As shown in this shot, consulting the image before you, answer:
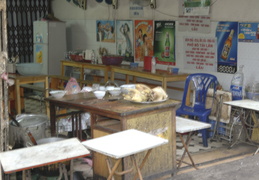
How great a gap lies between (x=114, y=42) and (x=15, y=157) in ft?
21.3

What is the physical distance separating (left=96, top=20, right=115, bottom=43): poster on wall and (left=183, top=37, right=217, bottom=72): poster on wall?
2.27m

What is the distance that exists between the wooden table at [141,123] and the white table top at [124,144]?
68 centimetres

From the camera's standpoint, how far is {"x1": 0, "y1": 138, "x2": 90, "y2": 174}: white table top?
315 centimetres

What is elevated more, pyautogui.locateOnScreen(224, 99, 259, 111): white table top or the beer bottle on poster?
the beer bottle on poster

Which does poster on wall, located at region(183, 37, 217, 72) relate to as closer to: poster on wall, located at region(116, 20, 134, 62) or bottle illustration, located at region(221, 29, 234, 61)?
bottle illustration, located at region(221, 29, 234, 61)

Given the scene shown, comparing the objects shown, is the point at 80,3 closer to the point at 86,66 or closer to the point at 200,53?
the point at 86,66

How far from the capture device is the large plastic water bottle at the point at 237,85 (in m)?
6.49

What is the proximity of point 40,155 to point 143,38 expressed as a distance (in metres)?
5.68

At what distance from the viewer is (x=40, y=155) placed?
3348mm

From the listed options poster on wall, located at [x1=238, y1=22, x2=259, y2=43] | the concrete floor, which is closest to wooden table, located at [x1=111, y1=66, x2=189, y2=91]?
the concrete floor

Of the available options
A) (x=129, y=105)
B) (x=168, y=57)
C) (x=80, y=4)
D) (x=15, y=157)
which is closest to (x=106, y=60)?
(x=168, y=57)

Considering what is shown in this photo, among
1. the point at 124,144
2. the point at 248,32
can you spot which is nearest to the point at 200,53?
the point at 248,32

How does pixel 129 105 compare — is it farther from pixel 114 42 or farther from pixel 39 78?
pixel 114 42

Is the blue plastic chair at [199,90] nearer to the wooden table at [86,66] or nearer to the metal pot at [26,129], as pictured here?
the wooden table at [86,66]
